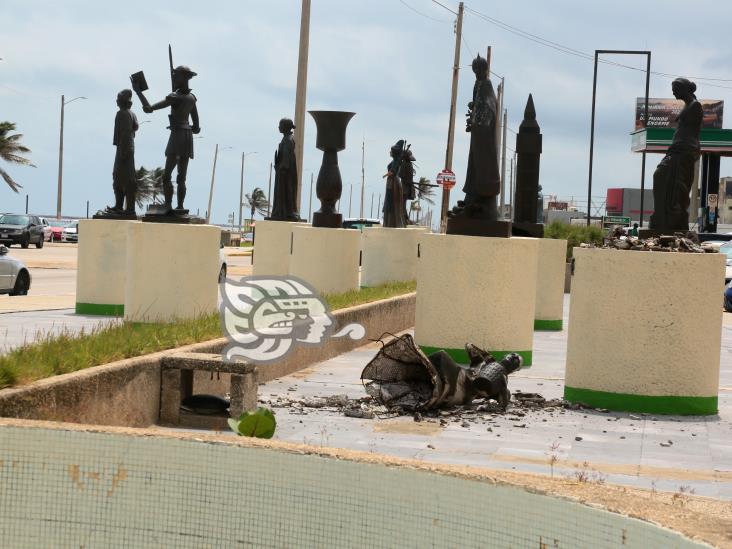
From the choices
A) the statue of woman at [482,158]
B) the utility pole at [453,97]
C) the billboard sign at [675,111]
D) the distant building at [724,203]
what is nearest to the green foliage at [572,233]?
the utility pole at [453,97]

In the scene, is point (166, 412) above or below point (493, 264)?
below

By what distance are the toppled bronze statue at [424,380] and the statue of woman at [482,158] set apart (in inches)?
115

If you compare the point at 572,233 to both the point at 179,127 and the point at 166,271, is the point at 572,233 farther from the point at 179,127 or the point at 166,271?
the point at 166,271

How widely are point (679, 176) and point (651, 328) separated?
2184 millimetres

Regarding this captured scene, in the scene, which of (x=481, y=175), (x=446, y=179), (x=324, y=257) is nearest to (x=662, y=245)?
(x=481, y=175)

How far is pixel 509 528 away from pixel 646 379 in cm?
505

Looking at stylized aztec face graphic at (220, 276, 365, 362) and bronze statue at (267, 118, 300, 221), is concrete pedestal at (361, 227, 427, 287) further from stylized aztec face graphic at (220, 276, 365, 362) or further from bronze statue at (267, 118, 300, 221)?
stylized aztec face graphic at (220, 276, 365, 362)

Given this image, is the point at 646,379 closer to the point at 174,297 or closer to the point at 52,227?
the point at 174,297

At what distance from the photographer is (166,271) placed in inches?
552

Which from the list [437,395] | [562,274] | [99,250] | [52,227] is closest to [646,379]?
[437,395]

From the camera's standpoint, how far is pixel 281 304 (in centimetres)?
1423

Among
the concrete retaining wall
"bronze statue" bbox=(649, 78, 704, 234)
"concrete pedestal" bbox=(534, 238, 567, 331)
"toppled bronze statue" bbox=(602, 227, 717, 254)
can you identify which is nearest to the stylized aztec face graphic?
the concrete retaining wall

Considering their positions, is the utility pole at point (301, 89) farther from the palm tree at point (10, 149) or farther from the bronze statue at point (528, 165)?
the palm tree at point (10, 149)

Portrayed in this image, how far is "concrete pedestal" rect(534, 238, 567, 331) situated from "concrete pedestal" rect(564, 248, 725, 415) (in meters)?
8.63
